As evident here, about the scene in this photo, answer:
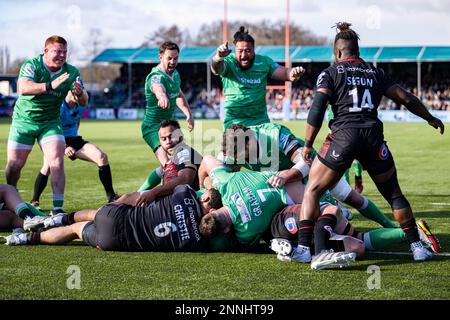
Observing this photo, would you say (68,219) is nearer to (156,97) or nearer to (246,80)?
(246,80)

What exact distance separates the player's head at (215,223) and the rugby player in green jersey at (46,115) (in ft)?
10.4

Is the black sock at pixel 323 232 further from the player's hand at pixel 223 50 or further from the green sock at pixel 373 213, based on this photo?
the player's hand at pixel 223 50

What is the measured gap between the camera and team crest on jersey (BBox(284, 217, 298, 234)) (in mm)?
6738

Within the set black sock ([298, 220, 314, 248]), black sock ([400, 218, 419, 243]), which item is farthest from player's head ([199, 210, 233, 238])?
black sock ([400, 218, 419, 243])

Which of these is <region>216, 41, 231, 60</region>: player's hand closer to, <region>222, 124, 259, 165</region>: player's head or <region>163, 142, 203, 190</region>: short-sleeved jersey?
<region>163, 142, 203, 190</region>: short-sleeved jersey

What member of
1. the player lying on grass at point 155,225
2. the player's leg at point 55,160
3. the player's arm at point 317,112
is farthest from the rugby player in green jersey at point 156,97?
the player's arm at point 317,112

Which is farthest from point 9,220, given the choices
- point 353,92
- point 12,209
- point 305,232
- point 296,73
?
point 353,92

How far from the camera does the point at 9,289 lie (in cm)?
556

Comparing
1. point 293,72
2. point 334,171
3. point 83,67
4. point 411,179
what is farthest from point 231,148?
point 83,67

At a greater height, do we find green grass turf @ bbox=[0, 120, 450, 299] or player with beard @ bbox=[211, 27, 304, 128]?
player with beard @ bbox=[211, 27, 304, 128]

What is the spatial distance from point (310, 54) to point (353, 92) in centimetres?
4370

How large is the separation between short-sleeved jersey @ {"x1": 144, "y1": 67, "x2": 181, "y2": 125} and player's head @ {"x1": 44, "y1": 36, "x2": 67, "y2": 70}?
1.54 meters
